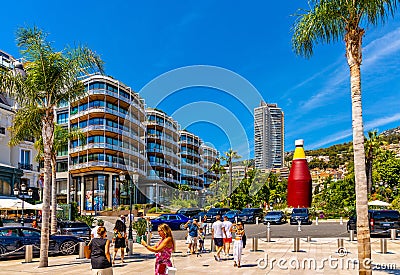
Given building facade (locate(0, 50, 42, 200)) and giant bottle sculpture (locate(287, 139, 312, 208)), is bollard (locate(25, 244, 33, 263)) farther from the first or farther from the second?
giant bottle sculpture (locate(287, 139, 312, 208))

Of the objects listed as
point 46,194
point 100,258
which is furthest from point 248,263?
point 100,258

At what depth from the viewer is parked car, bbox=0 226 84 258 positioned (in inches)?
712

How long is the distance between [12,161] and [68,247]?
30929 mm

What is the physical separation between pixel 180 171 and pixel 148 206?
25.5 ft

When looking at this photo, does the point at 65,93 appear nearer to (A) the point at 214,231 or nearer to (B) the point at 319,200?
(A) the point at 214,231

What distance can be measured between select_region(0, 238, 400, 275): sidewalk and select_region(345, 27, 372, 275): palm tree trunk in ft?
9.84

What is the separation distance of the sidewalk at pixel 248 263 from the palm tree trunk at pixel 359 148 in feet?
9.84

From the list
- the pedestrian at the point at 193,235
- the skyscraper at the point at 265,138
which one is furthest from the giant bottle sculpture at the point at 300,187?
the pedestrian at the point at 193,235

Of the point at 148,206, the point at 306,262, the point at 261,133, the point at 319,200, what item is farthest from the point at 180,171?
the point at 306,262

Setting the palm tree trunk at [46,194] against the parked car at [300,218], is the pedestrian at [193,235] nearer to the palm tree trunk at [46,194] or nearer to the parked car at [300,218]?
the palm tree trunk at [46,194]

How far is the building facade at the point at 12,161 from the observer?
43625 mm

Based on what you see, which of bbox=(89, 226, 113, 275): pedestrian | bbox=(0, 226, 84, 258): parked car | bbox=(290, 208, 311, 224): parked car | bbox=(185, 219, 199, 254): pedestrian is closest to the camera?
bbox=(89, 226, 113, 275): pedestrian

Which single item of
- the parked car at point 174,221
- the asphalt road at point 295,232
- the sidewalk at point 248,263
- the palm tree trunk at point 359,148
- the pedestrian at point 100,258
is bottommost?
the asphalt road at point 295,232

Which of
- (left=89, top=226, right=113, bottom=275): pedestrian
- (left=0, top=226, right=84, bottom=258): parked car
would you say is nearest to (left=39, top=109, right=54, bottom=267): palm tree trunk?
(left=0, top=226, right=84, bottom=258): parked car
